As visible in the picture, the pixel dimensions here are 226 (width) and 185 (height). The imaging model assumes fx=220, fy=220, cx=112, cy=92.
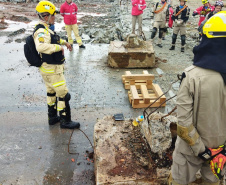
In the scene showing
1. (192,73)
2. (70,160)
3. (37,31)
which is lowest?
(70,160)

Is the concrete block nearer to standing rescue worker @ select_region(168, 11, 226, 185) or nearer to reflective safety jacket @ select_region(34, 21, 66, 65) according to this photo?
reflective safety jacket @ select_region(34, 21, 66, 65)

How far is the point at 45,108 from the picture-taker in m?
5.23

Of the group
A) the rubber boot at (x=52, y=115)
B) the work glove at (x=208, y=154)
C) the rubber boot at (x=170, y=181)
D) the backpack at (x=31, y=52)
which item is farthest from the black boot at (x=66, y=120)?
the work glove at (x=208, y=154)

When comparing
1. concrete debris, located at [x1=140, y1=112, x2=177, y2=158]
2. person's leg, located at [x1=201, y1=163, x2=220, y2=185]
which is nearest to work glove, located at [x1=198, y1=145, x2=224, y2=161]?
person's leg, located at [x1=201, y1=163, x2=220, y2=185]

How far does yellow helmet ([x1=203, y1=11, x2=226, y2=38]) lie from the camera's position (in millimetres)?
1875

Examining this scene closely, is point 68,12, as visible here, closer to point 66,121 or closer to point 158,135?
point 66,121

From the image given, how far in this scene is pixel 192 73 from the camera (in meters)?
2.02

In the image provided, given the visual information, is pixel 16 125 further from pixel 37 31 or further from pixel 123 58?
pixel 123 58

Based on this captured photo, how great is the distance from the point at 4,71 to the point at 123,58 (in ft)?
12.6

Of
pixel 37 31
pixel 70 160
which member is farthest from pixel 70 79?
pixel 70 160

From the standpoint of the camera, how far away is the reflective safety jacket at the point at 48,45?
3780mm

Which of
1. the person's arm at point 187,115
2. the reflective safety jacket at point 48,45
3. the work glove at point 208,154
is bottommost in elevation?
the work glove at point 208,154

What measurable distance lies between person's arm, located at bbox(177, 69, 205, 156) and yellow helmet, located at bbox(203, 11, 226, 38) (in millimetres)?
404

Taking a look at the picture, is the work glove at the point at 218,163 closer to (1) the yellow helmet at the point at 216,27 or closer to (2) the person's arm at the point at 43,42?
(1) the yellow helmet at the point at 216,27
